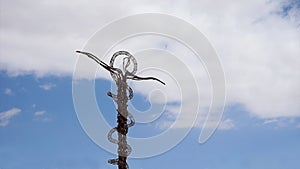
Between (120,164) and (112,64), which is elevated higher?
(112,64)

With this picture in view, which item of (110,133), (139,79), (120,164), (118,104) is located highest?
(139,79)

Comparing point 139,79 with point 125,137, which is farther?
point 139,79

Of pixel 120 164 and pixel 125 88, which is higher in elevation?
pixel 125 88

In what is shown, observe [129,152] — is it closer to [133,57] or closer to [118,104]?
[118,104]

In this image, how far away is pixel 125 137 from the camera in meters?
42.4

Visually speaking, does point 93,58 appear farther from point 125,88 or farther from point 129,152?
point 129,152

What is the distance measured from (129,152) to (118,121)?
135 inches

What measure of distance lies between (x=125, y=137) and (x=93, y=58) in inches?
361

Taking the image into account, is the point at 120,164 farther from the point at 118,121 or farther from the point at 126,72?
the point at 126,72

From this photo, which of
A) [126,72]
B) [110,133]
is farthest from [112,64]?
Result: [110,133]

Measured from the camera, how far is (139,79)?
4522 centimetres

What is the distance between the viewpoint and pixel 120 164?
41.8m

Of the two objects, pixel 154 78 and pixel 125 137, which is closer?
pixel 125 137

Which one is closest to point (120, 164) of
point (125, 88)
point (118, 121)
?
point (118, 121)
